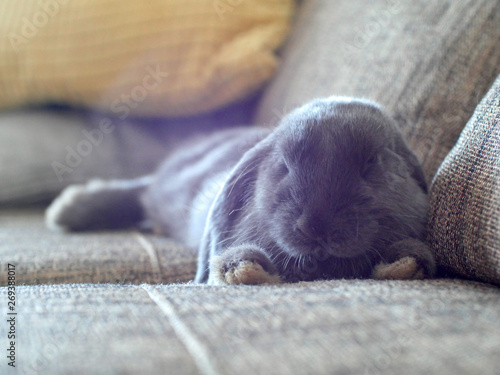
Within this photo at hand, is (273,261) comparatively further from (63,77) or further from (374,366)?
(63,77)

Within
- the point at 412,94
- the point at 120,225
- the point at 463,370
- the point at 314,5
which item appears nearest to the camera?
the point at 463,370

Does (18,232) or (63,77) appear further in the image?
(63,77)

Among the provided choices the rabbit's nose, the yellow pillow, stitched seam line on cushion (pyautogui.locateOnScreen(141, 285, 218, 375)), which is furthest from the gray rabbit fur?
the yellow pillow

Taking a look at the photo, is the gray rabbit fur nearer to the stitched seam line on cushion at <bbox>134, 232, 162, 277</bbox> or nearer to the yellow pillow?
the stitched seam line on cushion at <bbox>134, 232, 162, 277</bbox>

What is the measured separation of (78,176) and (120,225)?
1.05 feet

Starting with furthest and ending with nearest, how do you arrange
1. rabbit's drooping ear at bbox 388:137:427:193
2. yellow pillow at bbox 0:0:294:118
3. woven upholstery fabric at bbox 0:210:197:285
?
1. yellow pillow at bbox 0:0:294:118
2. woven upholstery fabric at bbox 0:210:197:285
3. rabbit's drooping ear at bbox 388:137:427:193

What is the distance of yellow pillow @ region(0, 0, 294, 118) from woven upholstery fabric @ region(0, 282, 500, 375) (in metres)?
1.27

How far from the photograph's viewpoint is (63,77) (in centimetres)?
198

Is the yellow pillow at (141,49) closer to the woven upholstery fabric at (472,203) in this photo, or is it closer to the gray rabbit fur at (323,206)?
the gray rabbit fur at (323,206)

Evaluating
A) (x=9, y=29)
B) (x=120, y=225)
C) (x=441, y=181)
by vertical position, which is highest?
(x=9, y=29)

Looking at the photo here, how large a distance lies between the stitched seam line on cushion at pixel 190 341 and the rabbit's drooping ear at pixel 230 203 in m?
0.31

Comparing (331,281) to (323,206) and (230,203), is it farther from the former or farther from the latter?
(230,203)

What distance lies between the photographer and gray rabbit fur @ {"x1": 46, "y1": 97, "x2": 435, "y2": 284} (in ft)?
2.88

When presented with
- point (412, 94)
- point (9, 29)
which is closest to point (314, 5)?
point (412, 94)
